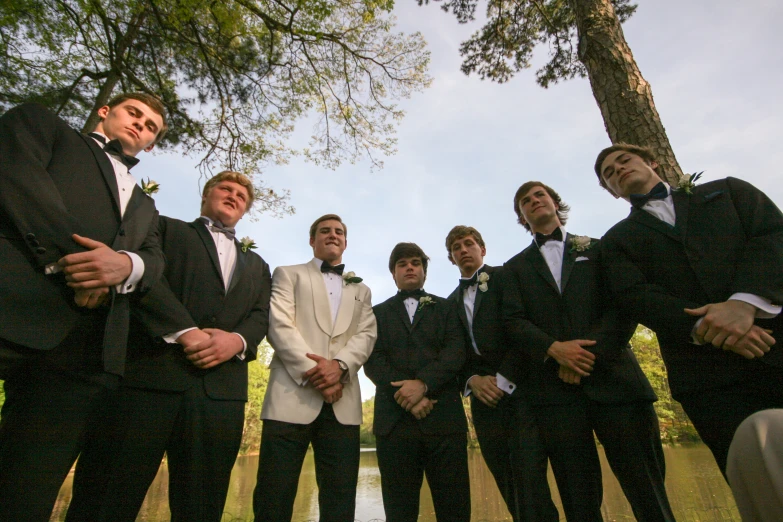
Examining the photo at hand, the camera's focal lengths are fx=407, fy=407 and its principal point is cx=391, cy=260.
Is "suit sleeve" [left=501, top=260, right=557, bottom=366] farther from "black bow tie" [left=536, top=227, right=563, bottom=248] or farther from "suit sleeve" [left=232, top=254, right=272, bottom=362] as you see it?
"suit sleeve" [left=232, top=254, right=272, bottom=362]

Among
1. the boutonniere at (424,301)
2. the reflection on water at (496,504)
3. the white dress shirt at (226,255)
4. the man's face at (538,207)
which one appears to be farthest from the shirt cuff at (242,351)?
the reflection on water at (496,504)

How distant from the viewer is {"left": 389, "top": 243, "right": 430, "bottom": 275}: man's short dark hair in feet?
12.7

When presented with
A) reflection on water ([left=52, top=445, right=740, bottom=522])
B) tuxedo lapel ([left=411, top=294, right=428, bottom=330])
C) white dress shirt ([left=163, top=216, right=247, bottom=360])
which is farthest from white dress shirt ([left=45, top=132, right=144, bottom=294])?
reflection on water ([left=52, top=445, right=740, bottom=522])

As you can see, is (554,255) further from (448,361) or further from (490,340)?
(448,361)

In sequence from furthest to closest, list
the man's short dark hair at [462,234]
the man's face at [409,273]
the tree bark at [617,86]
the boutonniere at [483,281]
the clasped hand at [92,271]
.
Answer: the man's short dark hair at [462,234]
the man's face at [409,273]
the tree bark at [617,86]
the boutonniere at [483,281]
the clasped hand at [92,271]

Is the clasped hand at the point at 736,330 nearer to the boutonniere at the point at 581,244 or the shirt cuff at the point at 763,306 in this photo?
the shirt cuff at the point at 763,306

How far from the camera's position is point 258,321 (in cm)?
269

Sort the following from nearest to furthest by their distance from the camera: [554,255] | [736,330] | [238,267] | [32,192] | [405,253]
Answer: [32,192] < [736,330] < [238,267] < [554,255] < [405,253]

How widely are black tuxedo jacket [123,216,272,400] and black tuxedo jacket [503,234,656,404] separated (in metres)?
1.75

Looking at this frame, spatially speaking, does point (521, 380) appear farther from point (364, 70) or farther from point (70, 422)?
point (364, 70)

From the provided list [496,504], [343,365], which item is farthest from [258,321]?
[496,504]

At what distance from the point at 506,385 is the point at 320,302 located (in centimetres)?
151

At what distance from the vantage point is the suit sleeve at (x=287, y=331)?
276 centimetres

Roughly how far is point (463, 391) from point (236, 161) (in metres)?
6.75
